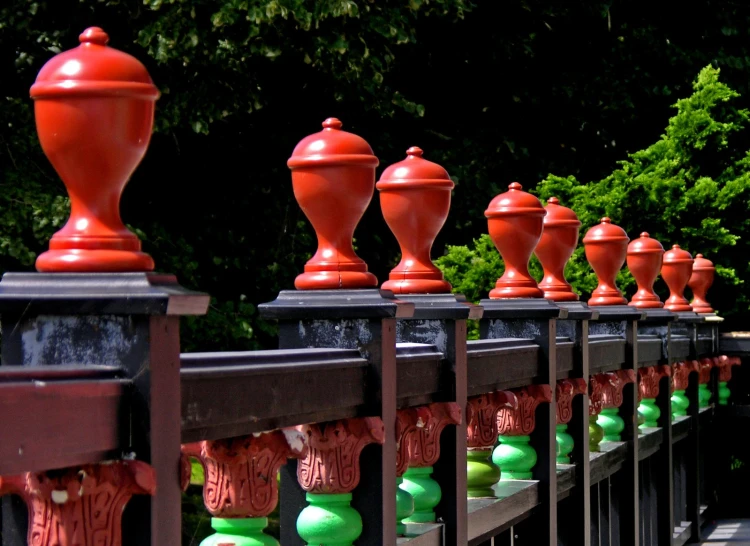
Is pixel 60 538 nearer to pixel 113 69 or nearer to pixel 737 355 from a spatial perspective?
pixel 113 69

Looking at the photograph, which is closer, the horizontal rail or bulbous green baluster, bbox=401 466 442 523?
the horizontal rail

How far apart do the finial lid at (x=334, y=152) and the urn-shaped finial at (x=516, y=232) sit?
1329 millimetres

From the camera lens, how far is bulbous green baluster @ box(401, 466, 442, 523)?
3.14m

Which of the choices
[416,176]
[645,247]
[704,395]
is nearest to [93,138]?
[416,176]

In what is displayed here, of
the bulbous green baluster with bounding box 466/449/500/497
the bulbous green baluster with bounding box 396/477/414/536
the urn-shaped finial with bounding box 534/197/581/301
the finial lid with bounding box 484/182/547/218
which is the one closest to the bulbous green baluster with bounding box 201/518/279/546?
the bulbous green baluster with bounding box 396/477/414/536

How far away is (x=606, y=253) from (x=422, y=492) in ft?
9.44

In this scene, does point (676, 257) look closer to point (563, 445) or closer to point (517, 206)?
point (563, 445)

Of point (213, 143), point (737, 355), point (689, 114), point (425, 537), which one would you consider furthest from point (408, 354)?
point (213, 143)

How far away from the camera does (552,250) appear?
4.81 meters

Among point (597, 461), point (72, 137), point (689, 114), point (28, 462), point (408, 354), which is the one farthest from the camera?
point (689, 114)

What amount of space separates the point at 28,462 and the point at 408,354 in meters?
1.56

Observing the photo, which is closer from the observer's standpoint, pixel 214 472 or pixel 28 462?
pixel 28 462

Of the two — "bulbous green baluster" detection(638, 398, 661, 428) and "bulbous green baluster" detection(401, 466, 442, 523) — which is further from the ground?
"bulbous green baluster" detection(401, 466, 442, 523)

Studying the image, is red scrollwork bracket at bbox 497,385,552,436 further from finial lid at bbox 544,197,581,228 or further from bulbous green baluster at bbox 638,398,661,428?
bulbous green baluster at bbox 638,398,661,428
